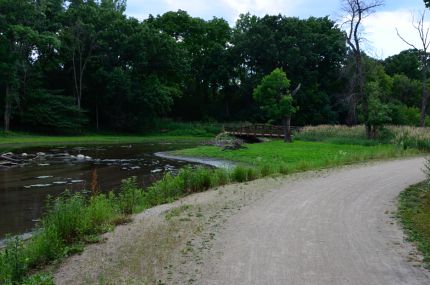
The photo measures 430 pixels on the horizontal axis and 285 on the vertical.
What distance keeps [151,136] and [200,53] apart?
23.2 metres

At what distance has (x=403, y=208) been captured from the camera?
11891 millimetres

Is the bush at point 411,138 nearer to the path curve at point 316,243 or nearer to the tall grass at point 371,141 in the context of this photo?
the tall grass at point 371,141

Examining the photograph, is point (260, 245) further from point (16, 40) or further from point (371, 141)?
point (16, 40)

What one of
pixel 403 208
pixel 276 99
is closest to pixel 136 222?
pixel 403 208

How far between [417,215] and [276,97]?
31629 millimetres

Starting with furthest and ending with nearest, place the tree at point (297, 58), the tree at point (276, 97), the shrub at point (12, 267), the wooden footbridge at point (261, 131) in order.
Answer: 1. the tree at point (297, 58)
2. the wooden footbridge at point (261, 131)
3. the tree at point (276, 97)
4. the shrub at point (12, 267)

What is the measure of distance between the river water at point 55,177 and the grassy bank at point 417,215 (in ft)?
29.7

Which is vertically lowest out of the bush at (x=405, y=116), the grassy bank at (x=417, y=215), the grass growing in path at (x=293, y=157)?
the grass growing in path at (x=293, y=157)

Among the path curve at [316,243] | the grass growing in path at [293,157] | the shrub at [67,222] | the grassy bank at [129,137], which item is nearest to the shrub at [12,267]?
the shrub at [67,222]

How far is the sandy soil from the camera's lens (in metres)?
6.93

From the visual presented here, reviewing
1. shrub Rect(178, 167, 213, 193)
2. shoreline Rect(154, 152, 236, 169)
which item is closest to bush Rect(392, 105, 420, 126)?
shoreline Rect(154, 152, 236, 169)

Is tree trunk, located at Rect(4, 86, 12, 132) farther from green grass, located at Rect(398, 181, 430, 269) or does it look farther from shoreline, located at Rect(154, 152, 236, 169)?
green grass, located at Rect(398, 181, 430, 269)

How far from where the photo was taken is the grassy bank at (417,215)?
8633 mm

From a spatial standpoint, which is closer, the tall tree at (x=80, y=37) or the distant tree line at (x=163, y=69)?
the distant tree line at (x=163, y=69)
